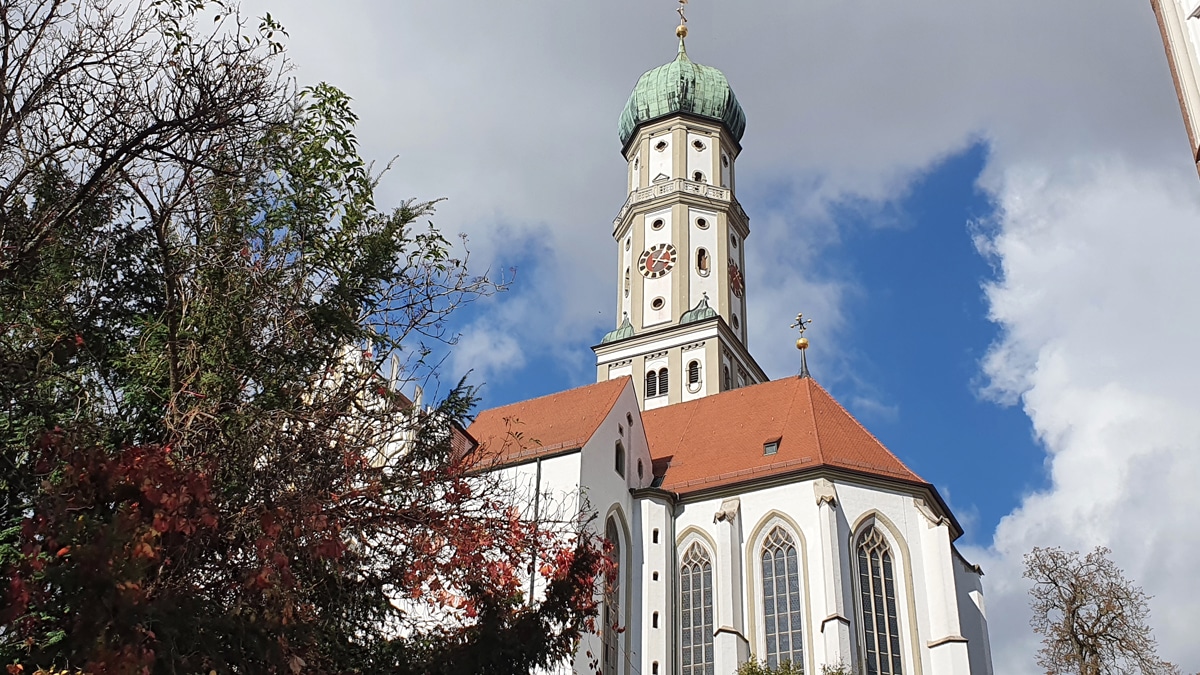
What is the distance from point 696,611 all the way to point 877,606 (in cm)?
392

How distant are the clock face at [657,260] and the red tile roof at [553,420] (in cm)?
1186

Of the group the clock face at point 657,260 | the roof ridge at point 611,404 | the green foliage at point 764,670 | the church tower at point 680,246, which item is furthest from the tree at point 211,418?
the clock face at point 657,260

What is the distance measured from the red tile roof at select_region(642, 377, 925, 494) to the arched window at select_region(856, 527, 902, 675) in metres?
1.75

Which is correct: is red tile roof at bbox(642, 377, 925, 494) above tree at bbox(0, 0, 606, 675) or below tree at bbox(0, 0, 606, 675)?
above

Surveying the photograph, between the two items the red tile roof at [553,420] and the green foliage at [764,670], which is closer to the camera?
the green foliage at [764,670]

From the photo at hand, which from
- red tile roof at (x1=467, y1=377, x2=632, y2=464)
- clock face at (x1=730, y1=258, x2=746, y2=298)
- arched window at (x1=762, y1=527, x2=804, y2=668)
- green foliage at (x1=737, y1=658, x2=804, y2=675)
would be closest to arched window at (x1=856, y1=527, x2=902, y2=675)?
arched window at (x1=762, y1=527, x2=804, y2=668)

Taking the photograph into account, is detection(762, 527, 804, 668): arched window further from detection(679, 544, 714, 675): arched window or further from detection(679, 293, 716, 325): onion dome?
detection(679, 293, 716, 325): onion dome

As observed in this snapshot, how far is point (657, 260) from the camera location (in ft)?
131

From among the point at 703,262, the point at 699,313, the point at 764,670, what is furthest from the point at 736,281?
the point at 764,670

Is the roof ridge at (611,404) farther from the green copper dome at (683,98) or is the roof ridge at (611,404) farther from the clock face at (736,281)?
the green copper dome at (683,98)

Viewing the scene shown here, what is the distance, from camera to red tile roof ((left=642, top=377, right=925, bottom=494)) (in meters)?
25.6

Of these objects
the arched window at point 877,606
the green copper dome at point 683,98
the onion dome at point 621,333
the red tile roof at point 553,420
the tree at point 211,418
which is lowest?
the tree at point 211,418

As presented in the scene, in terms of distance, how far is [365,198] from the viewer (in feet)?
30.2

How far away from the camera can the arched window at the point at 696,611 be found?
23.8 metres
